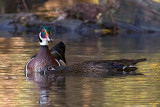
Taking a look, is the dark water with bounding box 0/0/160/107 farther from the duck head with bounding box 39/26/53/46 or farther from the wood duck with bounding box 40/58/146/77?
the duck head with bounding box 39/26/53/46

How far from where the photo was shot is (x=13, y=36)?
2622 centimetres

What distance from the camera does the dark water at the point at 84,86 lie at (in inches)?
398

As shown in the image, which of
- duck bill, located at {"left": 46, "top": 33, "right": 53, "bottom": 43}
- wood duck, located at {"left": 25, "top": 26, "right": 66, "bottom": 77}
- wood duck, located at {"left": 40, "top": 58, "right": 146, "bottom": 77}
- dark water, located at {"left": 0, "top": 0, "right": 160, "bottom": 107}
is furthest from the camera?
wood duck, located at {"left": 25, "top": 26, "right": 66, "bottom": 77}

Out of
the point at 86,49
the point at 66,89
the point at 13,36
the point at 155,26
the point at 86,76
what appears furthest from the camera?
the point at 155,26

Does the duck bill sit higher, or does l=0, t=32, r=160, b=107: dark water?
the duck bill

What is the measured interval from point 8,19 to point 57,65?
16.3 meters

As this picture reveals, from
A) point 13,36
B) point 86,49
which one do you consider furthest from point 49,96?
point 13,36

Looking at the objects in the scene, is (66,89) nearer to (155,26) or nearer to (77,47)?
(77,47)

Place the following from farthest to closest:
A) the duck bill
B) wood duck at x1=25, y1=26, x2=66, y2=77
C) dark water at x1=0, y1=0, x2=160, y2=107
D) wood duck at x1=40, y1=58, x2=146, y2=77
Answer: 1. wood duck at x1=25, y1=26, x2=66, y2=77
2. the duck bill
3. wood duck at x1=40, y1=58, x2=146, y2=77
4. dark water at x1=0, y1=0, x2=160, y2=107

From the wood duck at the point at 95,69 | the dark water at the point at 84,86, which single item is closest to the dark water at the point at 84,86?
the dark water at the point at 84,86

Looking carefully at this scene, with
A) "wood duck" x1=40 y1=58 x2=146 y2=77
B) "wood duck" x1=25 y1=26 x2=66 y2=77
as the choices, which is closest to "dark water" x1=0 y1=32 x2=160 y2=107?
"wood duck" x1=25 y1=26 x2=66 y2=77

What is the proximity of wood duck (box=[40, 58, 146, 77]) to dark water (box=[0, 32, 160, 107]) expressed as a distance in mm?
395

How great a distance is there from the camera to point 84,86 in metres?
12.0

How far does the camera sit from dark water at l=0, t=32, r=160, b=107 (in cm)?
1012
